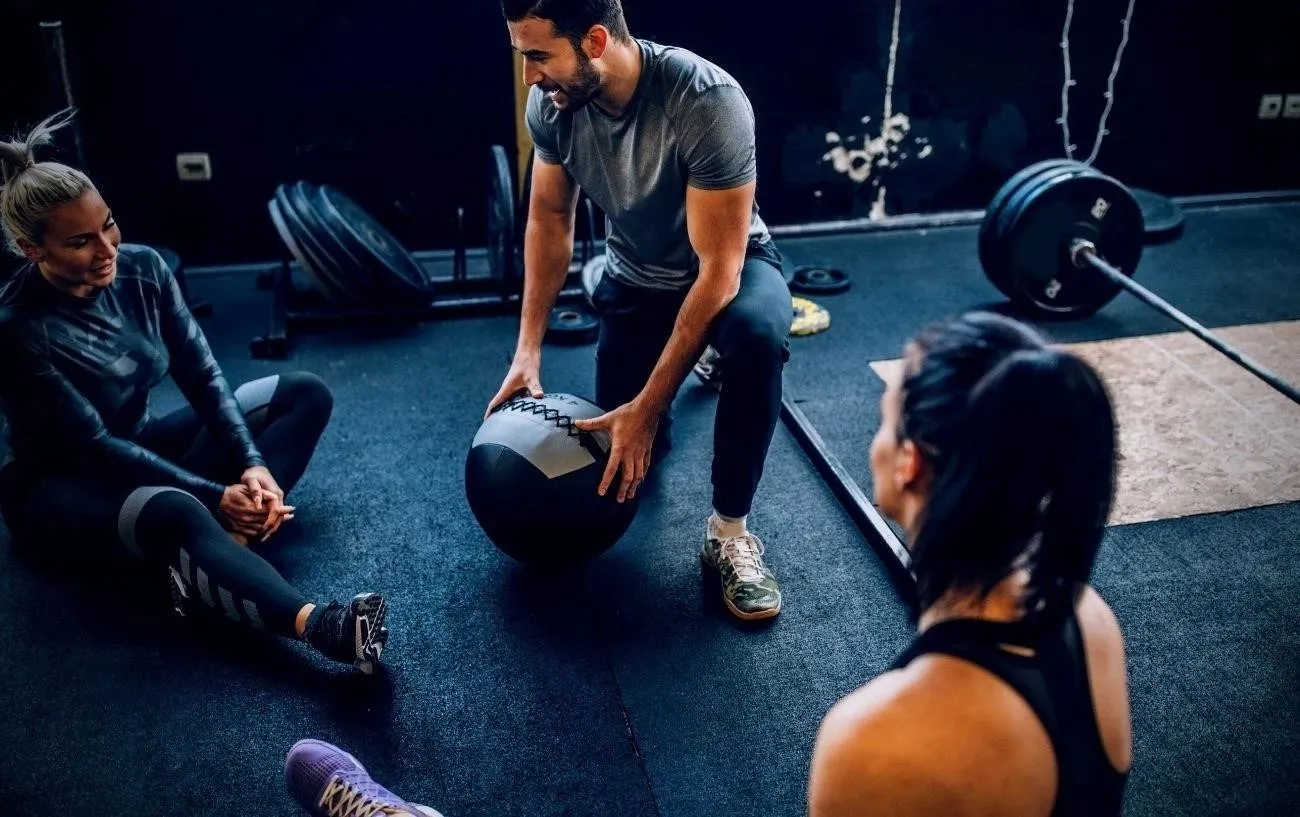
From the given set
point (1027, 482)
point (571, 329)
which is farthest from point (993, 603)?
point (571, 329)

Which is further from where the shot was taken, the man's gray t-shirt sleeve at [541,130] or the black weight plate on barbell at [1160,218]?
the black weight plate on barbell at [1160,218]

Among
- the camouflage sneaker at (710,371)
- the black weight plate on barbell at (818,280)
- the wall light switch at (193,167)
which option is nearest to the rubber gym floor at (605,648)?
the camouflage sneaker at (710,371)

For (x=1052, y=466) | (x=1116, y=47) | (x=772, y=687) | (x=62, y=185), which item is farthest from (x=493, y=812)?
(x=1116, y=47)

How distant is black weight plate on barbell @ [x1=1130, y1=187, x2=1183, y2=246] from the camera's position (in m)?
3.93

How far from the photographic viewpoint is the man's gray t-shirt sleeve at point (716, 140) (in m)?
1.88

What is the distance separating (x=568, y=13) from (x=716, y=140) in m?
0.34

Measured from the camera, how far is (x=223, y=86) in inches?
133

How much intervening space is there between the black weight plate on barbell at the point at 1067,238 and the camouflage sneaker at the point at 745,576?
1620 mm

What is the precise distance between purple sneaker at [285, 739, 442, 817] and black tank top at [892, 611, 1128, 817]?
939 mm

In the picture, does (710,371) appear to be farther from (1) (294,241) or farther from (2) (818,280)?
(1) (294,241)

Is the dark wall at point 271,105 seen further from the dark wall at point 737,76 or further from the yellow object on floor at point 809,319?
the yellow object on floor at point 809,319

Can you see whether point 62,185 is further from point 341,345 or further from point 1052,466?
point 1052,466

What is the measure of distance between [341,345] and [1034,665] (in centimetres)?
264

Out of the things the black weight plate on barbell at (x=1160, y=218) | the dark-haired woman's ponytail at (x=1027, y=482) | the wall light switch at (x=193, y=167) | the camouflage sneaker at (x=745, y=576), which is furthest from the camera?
the black weight plate on barbell at (x=1160, y=218)
